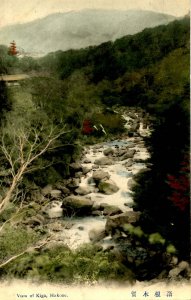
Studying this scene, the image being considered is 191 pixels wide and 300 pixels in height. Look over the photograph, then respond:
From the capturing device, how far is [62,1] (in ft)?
33.1

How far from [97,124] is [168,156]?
3.13m

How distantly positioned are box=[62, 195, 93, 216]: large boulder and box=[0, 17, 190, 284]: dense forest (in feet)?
4.31

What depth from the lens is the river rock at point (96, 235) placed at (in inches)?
402

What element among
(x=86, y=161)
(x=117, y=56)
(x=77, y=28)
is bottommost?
(x=86, y=161)

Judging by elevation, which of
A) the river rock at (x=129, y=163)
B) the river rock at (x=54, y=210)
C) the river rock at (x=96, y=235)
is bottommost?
the river rock at (x=96, y=235)

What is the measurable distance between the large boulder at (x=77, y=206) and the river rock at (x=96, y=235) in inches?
42.6

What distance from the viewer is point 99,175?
Answer: 12.4m

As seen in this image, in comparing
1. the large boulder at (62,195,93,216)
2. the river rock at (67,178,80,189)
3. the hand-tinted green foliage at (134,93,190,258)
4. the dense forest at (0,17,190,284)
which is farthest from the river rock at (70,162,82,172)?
the hand-tinted green foliage at (134,93,190,258)

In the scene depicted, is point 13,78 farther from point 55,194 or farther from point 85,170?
point 55,194

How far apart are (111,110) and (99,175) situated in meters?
2.14

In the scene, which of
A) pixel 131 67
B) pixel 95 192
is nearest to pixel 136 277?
pixel 95 192

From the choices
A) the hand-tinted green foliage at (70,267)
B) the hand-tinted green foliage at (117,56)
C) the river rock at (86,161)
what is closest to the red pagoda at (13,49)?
the hand-tinted green foliage at (117,56)

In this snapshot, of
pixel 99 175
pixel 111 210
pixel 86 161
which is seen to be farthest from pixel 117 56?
pixel 111 210

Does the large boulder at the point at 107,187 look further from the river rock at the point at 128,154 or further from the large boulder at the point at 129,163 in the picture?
the river rock at the point at 128,154
